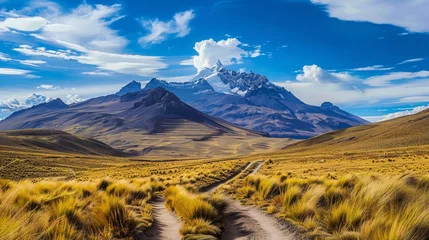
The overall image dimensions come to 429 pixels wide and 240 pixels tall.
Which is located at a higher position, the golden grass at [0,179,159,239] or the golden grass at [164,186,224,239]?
the golden grass at [0,179,159,239]

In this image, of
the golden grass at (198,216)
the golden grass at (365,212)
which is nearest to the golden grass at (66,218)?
the golden grass at (198,216)

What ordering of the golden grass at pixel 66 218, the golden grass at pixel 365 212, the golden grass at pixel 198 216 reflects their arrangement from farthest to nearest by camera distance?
1. the golden grass at pixel 198 216
2. the golden grass at pixel 365 212
3. the golden grass at pixel 66 218

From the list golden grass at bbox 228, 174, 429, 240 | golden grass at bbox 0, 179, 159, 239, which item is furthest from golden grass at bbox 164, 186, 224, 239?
golden grass at bbox 228, 174, 429, 240

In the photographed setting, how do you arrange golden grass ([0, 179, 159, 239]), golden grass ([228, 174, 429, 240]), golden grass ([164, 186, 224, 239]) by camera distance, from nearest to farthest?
golden grass ([0, 179, 159, 239]), golden grass ([228, 174, 429, 240]), golden grass ([164, 186, 224, 239])

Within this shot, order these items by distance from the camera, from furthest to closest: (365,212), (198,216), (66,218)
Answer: (198,216) → (365,212) → (66,218)

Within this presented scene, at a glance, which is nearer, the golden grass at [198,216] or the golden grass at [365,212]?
the golden grass at [365,212]

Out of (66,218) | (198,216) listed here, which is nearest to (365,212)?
(198,216)

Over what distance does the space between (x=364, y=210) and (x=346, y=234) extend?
76.3 inches

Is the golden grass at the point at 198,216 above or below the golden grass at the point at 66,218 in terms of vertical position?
below

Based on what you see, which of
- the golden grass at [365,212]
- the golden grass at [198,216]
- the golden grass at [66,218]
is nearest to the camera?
the golden grass at [66,218]

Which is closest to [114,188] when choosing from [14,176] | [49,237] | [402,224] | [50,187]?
[50,187]

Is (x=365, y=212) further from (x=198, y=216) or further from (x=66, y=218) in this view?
(x=66, y=218)

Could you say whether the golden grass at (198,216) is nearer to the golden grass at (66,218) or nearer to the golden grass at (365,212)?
the golden grass at (66,218)

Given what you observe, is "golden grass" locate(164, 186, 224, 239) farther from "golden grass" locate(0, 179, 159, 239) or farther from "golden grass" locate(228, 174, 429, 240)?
"golden grass" locate(228, 174, 429, 240)
